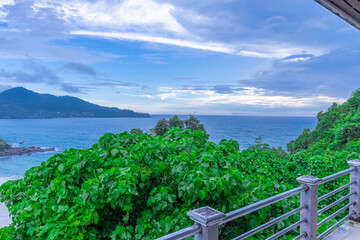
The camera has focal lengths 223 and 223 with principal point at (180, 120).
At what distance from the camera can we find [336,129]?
14125 millimetres

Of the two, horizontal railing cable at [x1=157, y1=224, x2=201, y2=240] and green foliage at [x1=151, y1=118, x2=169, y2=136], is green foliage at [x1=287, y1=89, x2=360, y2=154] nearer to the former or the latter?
horizontal railing cable at [x1=157, y1=224, x2=201, y2=240]

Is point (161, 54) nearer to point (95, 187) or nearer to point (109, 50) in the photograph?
point (109, 50)

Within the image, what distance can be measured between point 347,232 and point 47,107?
360 feet

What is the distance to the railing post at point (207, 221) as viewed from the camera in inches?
57.6

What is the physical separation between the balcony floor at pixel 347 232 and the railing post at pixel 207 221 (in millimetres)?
2539

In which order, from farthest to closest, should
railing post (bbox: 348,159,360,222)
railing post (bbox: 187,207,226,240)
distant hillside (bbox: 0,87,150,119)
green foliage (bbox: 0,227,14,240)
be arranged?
distant hillside (bbox: 0,87,150,119), railing post (bbox: 348,159,360,222), green foliage (bbox: 0,227,14,240), railing post (bbox: 187,207,226,240)

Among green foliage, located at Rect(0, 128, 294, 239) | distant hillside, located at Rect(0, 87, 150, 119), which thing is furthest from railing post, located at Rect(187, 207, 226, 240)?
distant hillside, located at Rect(0, 87, 150, 119)

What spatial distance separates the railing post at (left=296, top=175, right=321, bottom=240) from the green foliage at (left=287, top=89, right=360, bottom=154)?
11.6 meters

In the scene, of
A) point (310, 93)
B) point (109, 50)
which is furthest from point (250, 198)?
point (109, 50)

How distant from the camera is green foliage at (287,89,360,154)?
516 inches

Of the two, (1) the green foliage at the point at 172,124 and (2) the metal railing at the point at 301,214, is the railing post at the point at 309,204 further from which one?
(1) the green foliage at the point at 172,124

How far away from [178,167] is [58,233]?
162 centimetres

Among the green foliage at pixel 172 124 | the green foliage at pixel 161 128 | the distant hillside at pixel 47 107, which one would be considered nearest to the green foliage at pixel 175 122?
the green foliage at pixel 172 124

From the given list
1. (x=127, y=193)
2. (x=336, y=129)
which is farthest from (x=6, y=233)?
(x=336, y=129)
